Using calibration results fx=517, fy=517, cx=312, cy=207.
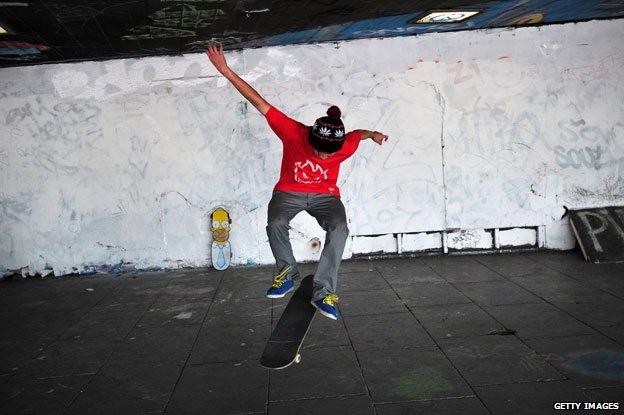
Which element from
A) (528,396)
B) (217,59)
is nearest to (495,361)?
(528,396)

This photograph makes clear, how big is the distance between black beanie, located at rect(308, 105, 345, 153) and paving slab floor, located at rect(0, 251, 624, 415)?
1938mm

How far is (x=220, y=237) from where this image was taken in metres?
8.66

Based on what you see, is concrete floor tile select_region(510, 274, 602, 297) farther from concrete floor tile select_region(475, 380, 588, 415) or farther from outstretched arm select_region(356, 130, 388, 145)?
outstretched arm select_region(356, 130, 388, 145)

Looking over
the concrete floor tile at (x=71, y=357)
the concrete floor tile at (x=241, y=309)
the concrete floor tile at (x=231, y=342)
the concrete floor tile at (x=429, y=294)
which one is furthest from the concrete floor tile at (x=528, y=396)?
the concrete floor tile at (x=71, y=357)

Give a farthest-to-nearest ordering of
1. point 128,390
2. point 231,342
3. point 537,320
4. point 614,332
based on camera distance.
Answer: point 537,320 → point 231,342 → point 614,332 → point 128,390

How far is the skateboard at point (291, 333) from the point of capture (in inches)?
167

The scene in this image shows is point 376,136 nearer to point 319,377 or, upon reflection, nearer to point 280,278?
point 280,278

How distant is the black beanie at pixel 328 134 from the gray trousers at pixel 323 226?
0.59 m

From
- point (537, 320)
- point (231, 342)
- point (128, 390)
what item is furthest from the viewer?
point (537, 320)

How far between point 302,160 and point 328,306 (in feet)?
4.63

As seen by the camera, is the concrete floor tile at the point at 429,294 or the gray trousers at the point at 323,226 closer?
the gray trousers at the point at 323,226

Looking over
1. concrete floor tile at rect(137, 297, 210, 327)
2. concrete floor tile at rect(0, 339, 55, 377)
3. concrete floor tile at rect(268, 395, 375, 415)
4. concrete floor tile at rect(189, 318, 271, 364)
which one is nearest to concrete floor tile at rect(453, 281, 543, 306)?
concrete floor tile at rect(189, 318, 271, 364)

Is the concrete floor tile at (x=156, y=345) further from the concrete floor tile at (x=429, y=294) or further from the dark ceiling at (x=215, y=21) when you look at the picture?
the dark ceiling at (x=215, y=21)

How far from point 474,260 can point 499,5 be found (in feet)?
13.1
